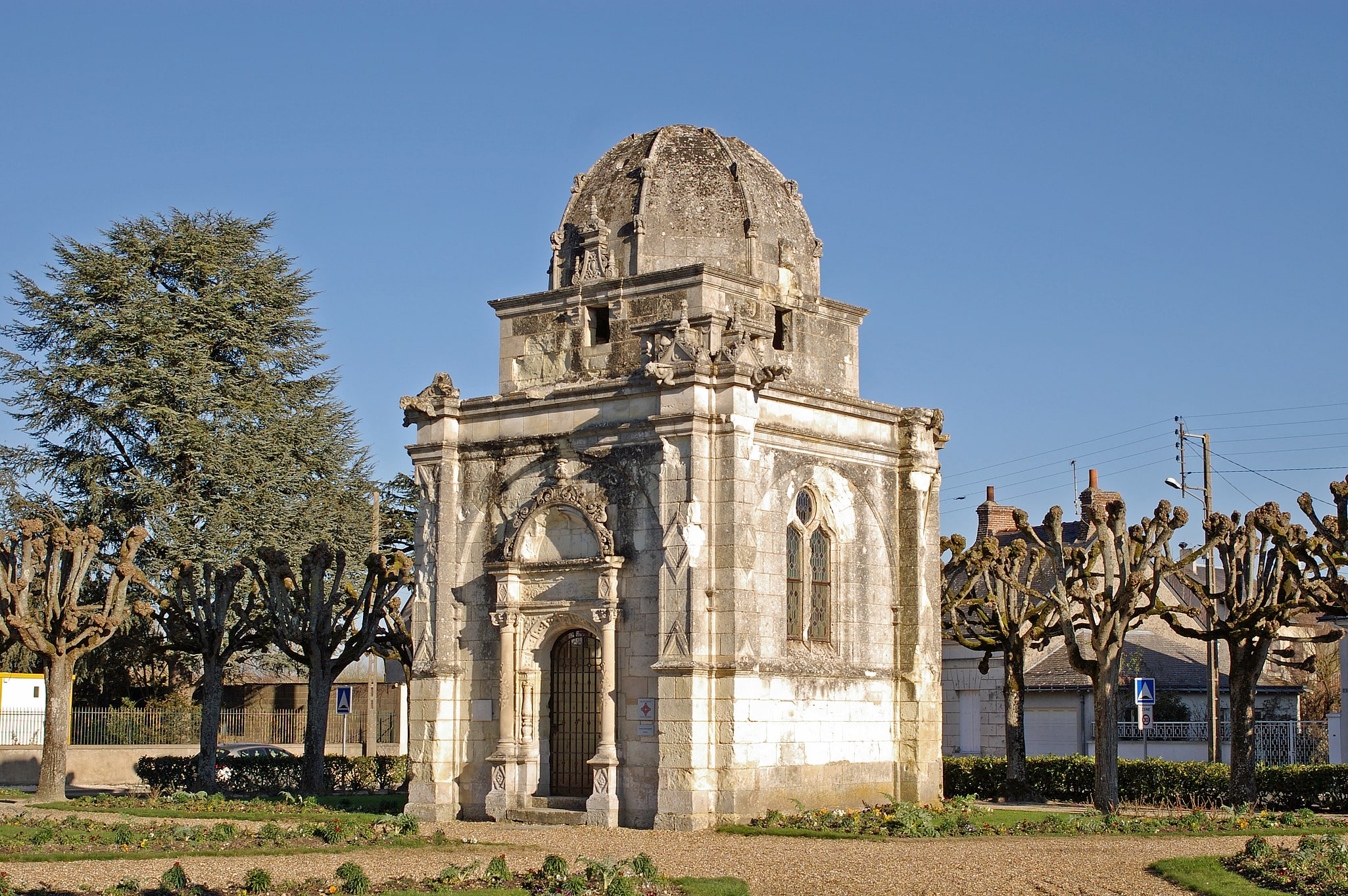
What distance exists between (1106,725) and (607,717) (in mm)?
7400

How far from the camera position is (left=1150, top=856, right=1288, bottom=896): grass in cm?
1386

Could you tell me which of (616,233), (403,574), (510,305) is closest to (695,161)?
(616,233)

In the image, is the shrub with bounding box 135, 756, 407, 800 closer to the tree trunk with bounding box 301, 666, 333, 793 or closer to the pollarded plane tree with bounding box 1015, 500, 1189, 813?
the tree trunk with bounding box 301, 666, 333, 793

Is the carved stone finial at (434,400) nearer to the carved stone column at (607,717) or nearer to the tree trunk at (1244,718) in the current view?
the carved stone column at (607,717)

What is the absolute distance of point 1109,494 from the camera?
3897 cm

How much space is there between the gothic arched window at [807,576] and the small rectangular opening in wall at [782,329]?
255cm

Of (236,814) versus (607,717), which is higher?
(607,717)

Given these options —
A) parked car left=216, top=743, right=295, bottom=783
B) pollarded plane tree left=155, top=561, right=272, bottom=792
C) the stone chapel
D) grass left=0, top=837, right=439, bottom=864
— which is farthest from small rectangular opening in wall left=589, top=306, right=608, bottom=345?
parked car left=216, top=743, right=295, bottom=783

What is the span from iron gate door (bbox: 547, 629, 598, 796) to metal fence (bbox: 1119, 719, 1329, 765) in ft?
50.8

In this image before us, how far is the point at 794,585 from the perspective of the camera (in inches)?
870

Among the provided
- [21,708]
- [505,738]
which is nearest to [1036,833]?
[505,738]

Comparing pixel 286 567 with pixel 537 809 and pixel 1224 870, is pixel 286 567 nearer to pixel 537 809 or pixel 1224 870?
pixel 537 809

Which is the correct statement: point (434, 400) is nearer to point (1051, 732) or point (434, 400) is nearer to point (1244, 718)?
point (1244, 718)

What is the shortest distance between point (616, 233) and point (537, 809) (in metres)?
8.30
